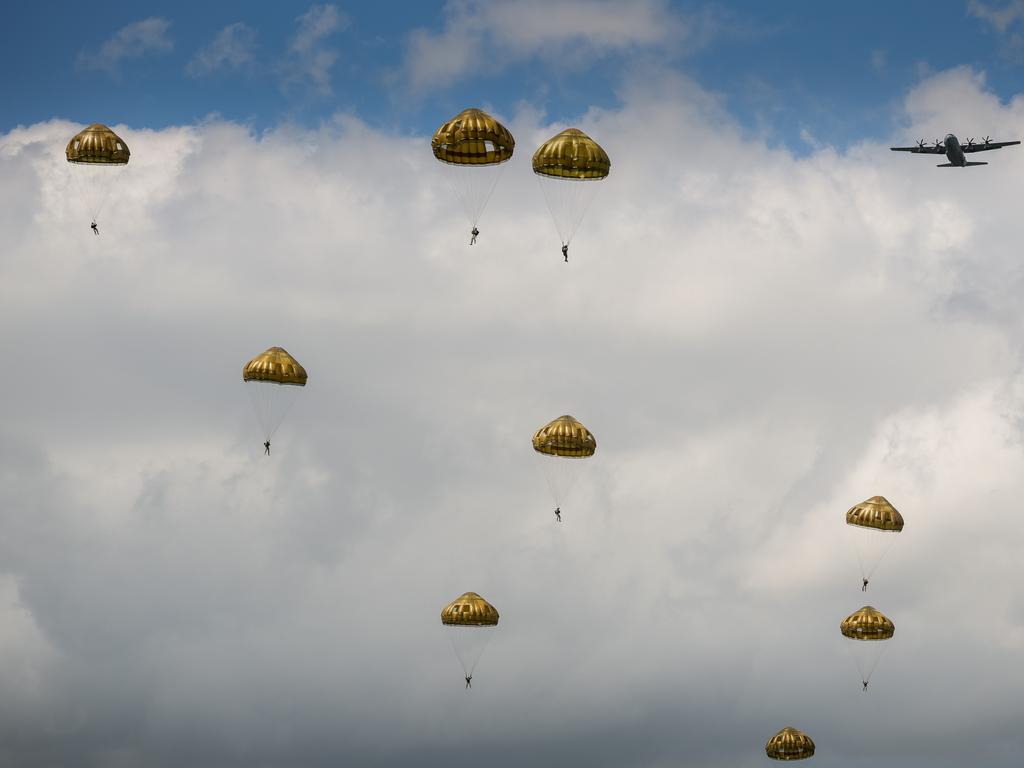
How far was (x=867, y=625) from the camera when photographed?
14462 centimetres

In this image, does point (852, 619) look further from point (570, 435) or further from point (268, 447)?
point (268, 447)

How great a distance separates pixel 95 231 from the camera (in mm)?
113250

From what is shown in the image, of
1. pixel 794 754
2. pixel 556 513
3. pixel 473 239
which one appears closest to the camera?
pixel 473 239

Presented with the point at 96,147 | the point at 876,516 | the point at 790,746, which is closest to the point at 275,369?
the point at 96,147

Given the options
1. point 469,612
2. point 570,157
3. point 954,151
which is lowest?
point 469,612

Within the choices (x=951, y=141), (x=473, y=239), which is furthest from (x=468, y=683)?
(x=951, y=141)

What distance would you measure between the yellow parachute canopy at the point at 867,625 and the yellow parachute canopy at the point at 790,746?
57.8ft

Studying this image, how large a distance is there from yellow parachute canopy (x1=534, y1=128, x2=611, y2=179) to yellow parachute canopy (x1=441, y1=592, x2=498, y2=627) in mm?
39420

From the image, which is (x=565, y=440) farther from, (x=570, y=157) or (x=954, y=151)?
(x=954, y=151)

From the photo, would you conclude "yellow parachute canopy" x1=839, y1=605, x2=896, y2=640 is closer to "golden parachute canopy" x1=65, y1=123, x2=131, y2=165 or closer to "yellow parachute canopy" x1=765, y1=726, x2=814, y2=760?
"yellow parachute canopy" x1=765, y1=726, x2=814, y2=760

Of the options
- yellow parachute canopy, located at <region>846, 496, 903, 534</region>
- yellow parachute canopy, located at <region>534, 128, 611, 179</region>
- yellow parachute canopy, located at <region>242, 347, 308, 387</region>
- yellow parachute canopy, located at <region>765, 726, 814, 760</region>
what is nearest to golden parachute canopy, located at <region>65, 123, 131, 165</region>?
yellow parachute canopy, located at <region>242, 347, 308, 387</region>

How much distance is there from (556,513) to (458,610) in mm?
18573

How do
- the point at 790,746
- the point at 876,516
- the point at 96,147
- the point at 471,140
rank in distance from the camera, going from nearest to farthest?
the point at 471,140 < the point at 96,147 < the point at 876,516 < the point at 790,746

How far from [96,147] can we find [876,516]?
71028mm
